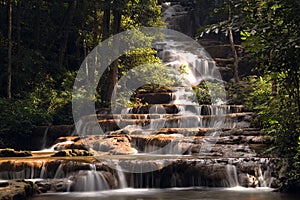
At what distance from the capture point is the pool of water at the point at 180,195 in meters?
8.80

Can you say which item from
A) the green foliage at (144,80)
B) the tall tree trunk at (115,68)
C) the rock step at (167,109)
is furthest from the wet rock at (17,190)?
the green foliage at (144,80)

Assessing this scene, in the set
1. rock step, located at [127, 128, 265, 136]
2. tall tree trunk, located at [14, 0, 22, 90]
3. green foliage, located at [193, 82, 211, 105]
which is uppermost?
tall tree trunk, located at [14, 0, 22, 90]

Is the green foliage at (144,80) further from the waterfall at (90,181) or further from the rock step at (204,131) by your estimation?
the waterfall at (90,181)

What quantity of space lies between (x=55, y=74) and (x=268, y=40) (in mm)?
19065

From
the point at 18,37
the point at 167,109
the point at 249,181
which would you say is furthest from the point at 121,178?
the point at 18,37

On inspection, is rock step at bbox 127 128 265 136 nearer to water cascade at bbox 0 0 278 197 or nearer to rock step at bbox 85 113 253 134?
water cascade at bbox 0 0 278 197

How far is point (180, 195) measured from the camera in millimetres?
9211

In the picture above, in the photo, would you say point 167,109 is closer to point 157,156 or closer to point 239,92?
point 239,92

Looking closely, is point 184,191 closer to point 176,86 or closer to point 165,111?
point 165,111

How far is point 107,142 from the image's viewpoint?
46.3 feet

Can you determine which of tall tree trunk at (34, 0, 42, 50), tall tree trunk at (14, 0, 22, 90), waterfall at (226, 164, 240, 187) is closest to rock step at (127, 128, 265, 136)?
Answer: waterfall at (226, 164, 240, 187)

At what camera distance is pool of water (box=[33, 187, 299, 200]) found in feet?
28.9

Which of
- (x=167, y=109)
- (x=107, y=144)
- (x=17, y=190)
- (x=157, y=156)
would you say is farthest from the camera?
(x=167, y=109)

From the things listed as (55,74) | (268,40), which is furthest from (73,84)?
(268,40)
